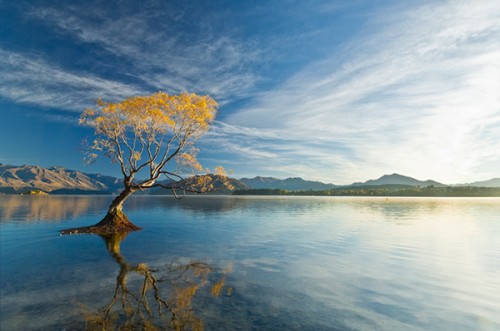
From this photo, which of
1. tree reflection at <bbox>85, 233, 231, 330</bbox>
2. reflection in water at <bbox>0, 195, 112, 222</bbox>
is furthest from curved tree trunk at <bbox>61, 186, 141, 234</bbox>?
reflection in water at <bbox>0, 195, 112, 222</bbox>

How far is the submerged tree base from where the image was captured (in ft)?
130

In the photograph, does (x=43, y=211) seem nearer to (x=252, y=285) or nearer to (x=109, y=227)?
(x=109, y=227)

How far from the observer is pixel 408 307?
14.2 meters

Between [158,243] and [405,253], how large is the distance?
2641 cm

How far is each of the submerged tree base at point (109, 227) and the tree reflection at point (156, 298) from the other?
21.1 meters

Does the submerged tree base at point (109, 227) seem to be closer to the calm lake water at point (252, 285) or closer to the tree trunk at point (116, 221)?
the tree trunk at point (116, 221)

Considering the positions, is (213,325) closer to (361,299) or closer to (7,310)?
(361,299)

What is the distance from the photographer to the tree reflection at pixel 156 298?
38.7 feet

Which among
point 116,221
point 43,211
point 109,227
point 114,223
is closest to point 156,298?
point 109,227

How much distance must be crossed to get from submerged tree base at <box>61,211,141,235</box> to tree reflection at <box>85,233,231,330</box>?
2108 cm

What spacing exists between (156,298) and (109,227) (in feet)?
103

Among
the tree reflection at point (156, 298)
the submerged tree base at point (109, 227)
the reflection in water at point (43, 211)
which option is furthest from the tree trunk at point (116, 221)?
the reflection in water at point (43, 211)

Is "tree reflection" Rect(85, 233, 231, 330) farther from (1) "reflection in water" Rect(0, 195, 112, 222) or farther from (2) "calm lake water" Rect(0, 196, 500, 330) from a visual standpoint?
(1) "reflection in water" Rect(0, 195, 112, 222)

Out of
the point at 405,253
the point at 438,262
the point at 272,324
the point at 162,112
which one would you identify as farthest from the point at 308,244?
the point at 162,112
